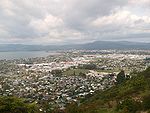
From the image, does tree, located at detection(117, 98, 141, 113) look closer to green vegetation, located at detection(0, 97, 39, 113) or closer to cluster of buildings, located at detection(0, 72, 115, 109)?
green vegetation, located at detection(0, 97, 39, 113)

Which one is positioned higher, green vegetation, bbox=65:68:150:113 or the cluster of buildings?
green vegetation, bbox=65:68:150:113

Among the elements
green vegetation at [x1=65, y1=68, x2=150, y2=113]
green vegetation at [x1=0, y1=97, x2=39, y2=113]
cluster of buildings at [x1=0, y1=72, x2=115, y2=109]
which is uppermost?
green vegetation at [x1=0, y1=97, x2=39, y2=113]

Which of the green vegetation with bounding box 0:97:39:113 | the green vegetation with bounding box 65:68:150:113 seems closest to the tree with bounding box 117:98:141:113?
the green vegetation with bounding box 65:68:150:113

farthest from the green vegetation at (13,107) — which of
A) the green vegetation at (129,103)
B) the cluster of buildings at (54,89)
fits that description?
the cluster of buildings at (54,89)

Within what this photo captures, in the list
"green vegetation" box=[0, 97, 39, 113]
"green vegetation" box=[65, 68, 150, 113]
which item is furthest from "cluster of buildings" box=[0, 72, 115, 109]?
"green vegetation" box=[0, 97, 39, 113]

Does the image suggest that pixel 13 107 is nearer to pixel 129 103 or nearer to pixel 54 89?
pixel 129 103

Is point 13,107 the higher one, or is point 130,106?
point 13,107

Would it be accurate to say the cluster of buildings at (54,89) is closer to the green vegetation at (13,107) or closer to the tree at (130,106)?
the tree at (130,106)

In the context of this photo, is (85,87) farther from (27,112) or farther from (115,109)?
(27,112)

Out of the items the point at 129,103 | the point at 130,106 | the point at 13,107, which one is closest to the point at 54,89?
the point at 129,103

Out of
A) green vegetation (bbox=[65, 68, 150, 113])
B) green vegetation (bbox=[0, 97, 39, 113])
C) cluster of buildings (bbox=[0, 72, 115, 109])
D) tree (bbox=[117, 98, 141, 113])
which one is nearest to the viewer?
green vegetation (bbox=[0, 97, 39, 113])

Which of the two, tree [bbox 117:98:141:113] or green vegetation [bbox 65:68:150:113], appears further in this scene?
green vegetation [bbox 65:68:150:113]

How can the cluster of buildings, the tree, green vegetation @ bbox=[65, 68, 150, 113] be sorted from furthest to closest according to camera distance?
the cluster of buildings
green vegetation @ bbox=[65, 68, 150, 113]
the tree

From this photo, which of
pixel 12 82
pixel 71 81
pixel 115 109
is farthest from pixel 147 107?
pixel 12 82
